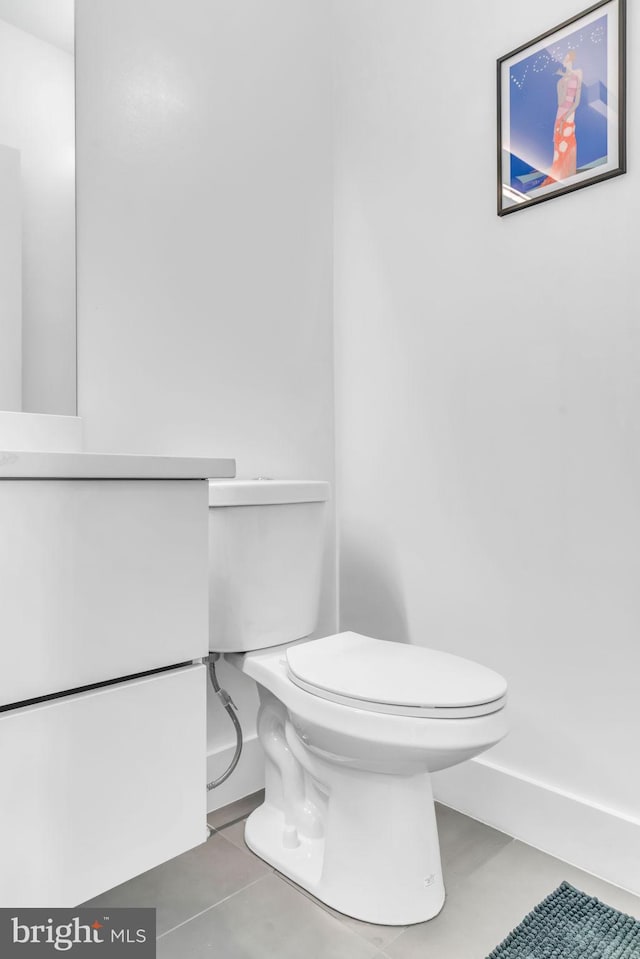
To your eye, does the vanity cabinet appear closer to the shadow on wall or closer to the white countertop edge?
the white countertop edge

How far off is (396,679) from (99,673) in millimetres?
553

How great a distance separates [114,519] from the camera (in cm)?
84

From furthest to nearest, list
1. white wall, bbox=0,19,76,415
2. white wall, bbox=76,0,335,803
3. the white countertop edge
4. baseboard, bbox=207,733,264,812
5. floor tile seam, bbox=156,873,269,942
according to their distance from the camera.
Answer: baseboard, bbox=207,733,264,812, white wall, bbox=76,0,335,803, white wall, bbox=0,19,76,415, floor tile seam, bbox=156,873,269,942, the white countertop edge

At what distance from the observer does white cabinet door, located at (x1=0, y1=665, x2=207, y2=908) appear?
76 centimetres

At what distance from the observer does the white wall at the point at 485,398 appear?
4.38ft

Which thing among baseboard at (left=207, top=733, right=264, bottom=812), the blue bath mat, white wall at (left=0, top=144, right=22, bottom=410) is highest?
white wall at (left=0, top=144, right=22, bottom=410)

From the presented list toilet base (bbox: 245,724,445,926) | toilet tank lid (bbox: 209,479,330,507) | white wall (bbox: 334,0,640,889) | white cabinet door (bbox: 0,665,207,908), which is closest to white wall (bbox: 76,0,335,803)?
white wall (bbox: 334,0,640,889)

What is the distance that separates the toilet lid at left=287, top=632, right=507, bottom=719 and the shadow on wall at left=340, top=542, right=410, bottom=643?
403mm

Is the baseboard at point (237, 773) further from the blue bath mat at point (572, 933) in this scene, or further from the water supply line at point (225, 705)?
the blue bath mat at point (572, 933)

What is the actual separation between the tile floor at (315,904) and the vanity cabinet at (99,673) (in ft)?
1.28

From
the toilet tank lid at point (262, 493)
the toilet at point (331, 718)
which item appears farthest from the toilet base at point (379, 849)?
the toilet tank lid at point (262, 493)

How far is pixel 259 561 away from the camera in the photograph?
1396mm

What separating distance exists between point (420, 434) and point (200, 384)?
0.59 metres

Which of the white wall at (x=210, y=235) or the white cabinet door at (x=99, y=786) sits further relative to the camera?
the white wall at (x=210, y=235)
